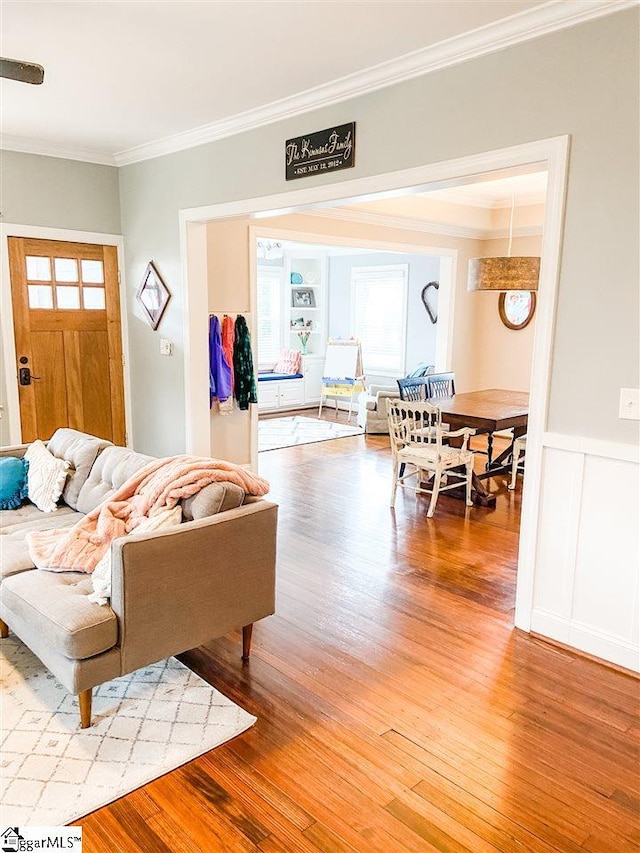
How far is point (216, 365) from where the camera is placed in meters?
5.41

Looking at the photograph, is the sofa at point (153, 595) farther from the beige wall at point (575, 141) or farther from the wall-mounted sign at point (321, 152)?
the wall-mounted sign at point (321, 152)

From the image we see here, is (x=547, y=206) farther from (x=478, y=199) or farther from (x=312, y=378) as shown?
(x=312, y=378)

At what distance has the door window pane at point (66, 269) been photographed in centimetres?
530

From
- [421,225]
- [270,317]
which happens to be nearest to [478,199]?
[421,225]

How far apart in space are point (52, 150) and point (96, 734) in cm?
459

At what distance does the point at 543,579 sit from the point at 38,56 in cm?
370

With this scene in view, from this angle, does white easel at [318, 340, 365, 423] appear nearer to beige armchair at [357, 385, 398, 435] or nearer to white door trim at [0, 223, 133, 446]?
beige armchair at [357, 385, 398, 435]

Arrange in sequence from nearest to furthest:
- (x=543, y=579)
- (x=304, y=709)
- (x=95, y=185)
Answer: (x=304, y=709), (x=543, y=579), (x=95, y=185)

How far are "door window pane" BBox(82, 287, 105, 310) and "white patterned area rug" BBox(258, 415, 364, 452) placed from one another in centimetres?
239

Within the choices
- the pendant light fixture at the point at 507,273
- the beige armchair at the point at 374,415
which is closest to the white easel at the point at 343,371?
the beige armchair at the point at 374,415

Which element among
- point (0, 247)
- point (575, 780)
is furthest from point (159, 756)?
point (0, 247)

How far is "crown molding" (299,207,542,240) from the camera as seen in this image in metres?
6.36

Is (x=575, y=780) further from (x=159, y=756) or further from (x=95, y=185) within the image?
(x=95, y=185)

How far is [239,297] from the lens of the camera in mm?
5652
